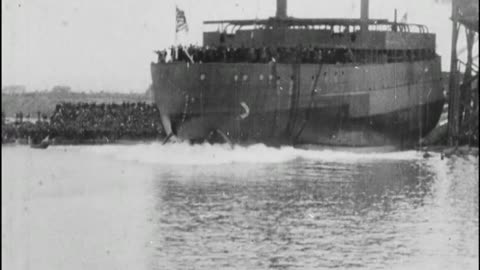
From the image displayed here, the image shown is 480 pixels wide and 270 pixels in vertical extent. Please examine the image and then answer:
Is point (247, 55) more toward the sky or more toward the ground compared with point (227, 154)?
more toward the sky

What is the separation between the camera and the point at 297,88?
1321 inches

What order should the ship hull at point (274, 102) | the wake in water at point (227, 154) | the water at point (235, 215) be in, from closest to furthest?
the water at point (235, 215), the wake in water at point (227, 154), the ship hull at point (274, 102)

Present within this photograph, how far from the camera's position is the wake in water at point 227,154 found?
30453 millimetres

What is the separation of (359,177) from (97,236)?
1218cm

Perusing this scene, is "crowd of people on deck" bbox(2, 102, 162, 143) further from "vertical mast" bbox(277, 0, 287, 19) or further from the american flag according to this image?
the american flag

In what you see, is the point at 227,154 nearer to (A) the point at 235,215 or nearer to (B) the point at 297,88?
(B) the point at 297,88

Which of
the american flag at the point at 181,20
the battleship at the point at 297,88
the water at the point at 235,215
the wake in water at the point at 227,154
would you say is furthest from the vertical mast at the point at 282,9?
the american flag at the point at 181,20

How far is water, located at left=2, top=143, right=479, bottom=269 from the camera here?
619 inches

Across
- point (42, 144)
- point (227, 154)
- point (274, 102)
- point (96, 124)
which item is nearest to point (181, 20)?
point (227, 154)

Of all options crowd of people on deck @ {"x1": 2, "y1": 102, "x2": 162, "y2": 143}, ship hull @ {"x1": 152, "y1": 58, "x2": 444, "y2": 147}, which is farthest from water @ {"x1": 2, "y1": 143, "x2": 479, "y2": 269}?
crowd of people on deck @ {"x1": 2, "y1": 102, "x2": 162, "y2": 143}

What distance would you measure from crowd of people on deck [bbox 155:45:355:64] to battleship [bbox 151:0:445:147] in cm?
11

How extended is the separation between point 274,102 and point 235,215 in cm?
1290

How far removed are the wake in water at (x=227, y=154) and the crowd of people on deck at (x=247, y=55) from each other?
3.24 meters

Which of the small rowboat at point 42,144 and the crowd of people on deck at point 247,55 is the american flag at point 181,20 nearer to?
the crowd of people on deck at point 247,55
